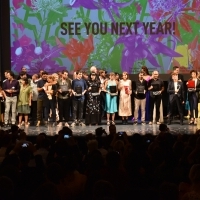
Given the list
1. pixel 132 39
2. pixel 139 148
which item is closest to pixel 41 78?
pixel 132 39

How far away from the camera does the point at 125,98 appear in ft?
44.5

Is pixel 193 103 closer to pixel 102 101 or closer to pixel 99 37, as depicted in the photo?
pixel 102 101

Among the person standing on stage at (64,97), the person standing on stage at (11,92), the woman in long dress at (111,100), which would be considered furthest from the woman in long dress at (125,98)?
the person standing on stage at (11,92)

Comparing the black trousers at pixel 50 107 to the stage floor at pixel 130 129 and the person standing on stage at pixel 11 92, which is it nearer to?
the stage floor at pixel 130 129

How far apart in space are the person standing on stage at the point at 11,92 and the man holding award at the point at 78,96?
1.40 m

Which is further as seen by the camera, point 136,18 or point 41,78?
point 136,18

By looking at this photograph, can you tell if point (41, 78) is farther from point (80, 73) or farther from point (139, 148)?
point (139, 148)

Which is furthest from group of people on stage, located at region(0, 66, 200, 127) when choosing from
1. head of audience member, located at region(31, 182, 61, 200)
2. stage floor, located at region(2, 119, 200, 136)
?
head of audience member, located at region(31, 182, 61, 200)

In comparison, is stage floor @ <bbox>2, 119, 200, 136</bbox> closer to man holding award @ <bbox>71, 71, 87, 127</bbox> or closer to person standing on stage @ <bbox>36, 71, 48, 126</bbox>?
person standing on stage @ <bbox>36, 71, 48, 126</bbox>

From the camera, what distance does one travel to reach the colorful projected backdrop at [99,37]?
1501 centimetres

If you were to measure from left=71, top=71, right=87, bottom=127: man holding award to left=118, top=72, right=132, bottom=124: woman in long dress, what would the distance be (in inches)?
38.2

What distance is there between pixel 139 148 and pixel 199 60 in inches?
351

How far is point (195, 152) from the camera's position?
17.8ft

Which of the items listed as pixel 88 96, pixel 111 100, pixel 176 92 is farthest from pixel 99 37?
pixel 176 92
